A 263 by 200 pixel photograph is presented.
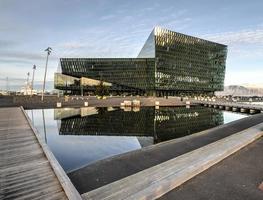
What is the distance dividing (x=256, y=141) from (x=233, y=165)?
16.3ft

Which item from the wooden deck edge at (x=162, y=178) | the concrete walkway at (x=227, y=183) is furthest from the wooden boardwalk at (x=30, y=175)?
the concrete walkway at (x=227, y=183)

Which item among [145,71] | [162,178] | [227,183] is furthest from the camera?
[145,71]

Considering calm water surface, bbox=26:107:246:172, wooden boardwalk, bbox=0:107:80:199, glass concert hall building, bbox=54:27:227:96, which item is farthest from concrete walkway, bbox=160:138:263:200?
glass concert hall building, bbox=54:27:227:96

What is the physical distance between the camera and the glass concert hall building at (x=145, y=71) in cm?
11844

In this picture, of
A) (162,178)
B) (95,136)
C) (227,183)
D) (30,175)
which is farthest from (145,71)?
(30,175)

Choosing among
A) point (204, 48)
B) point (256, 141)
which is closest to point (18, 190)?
point (256, 141)

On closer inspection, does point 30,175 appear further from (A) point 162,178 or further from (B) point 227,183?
(B) point 227,183

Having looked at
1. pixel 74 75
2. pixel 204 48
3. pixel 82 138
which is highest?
pixel 204 48

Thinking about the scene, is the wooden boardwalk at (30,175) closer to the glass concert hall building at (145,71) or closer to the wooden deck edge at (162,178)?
the wooden deck edge at (162,178)

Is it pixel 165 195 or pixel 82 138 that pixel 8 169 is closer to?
pixel 165 195

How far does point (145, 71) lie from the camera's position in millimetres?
119938

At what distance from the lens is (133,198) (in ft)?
18.1

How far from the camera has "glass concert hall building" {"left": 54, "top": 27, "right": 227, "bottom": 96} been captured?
118438 millimetres

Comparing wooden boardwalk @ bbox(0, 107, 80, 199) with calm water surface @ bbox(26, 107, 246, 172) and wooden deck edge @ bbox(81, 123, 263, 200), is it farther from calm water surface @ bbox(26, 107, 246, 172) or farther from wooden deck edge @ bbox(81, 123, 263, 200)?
calm water surface @ bbox(26, 107, 246, 172)
